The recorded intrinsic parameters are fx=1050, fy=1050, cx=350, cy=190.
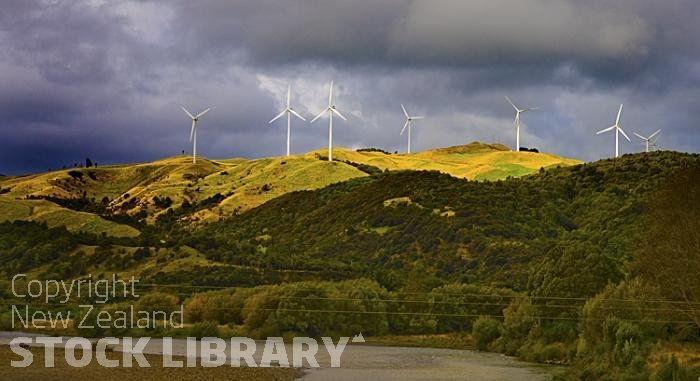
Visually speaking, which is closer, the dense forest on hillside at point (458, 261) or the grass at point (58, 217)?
the dense forest on hillside at point (458, 261)

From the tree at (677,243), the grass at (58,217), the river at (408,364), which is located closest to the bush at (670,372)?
the tree at (677,243)

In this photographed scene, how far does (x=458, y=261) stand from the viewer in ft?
450

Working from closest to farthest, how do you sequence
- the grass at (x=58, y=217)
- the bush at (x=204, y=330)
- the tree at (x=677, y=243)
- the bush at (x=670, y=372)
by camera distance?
the bush at (x=670, y=372)
the tree at (x=677, y=243)
the bush at (x=204, y=330)
the grass at (x=58, y=217)

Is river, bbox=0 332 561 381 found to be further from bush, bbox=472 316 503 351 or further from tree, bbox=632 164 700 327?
tree, bbox=632 164 700 327

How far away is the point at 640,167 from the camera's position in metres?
159

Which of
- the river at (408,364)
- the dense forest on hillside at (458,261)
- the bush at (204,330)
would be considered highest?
the dense forest on hillside at (458,261)

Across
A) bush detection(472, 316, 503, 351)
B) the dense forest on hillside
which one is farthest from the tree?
bush detection(472, 316, 503, 351)

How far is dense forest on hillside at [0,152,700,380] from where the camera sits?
198 ft

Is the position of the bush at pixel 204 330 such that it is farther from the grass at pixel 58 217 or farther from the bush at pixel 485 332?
the grass at pixel 58 217

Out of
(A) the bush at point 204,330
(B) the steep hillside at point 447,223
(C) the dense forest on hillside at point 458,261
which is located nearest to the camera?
(C) the dense forest on hillside at point 458,261

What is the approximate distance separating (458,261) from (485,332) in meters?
45.8

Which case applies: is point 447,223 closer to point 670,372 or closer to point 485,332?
point 485,332

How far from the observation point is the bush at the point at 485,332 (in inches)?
3597

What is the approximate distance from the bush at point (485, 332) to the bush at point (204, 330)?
81.1 feet
